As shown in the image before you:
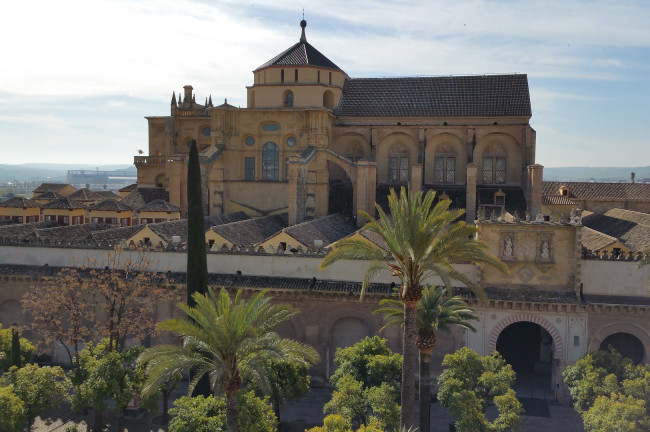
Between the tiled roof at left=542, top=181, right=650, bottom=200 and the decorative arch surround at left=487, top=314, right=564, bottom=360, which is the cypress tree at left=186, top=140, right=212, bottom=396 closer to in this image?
the decorative arch surround at left=487, top=314, right=564, bottom=360

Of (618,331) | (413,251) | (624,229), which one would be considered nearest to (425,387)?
(413,251)

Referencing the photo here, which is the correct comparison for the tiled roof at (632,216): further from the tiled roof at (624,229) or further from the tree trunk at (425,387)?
the tree trunk at (425,387)

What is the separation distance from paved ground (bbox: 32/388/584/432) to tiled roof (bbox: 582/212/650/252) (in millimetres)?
8186

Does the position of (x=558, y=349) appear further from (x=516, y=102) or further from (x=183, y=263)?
(x=516, y=102)

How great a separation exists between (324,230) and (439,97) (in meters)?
16.0

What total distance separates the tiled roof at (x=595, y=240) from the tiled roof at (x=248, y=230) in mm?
16601

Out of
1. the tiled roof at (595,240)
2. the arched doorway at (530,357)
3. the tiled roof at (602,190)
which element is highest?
the tiled roof at (602,190)

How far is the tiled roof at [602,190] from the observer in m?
49.5

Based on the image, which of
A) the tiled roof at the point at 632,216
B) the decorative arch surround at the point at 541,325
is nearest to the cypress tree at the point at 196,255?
the decorative arch surround at the point at 541,325

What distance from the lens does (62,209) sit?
45500mm

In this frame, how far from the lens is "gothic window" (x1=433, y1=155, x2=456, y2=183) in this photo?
42594mm

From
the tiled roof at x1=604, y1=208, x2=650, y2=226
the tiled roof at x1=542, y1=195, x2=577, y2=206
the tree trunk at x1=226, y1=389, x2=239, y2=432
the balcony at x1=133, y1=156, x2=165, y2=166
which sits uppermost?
the balcony at x1=133, y1=156, x2=165, y2=166

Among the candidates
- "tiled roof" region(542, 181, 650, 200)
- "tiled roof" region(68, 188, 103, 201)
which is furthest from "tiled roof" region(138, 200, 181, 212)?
"tiled roof" region(542, 181, 650, 200)

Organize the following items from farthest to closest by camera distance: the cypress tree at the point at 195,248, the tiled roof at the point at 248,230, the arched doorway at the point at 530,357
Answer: the tiled roof at the point at 248,230, the arched doorway at the point at 530,357, the cypress tree at the point at 195,248
